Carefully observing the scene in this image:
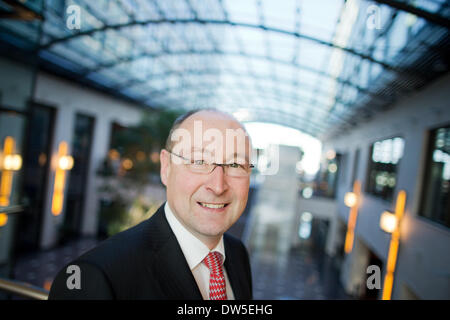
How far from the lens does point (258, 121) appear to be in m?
3.34

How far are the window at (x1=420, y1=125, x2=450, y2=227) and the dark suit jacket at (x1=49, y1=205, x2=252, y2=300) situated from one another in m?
5.61

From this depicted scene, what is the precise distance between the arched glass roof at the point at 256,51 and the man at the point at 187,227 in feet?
11.1

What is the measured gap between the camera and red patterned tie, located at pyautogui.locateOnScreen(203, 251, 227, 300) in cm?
140

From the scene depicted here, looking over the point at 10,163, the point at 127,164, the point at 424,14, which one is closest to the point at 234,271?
the point at 424,14

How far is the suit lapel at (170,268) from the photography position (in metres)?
1.20

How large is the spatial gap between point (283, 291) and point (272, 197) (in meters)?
2.72

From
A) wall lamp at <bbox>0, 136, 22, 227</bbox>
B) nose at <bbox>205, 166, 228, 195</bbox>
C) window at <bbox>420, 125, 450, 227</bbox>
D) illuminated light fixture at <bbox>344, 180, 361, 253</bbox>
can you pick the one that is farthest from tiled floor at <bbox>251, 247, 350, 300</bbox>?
wall lamp at <bbox>0, 136, 22, 227</bbox>

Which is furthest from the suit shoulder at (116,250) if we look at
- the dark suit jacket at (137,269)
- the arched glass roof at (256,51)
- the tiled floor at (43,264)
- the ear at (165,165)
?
the tiled floor at (43,264)

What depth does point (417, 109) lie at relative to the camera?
694 centimetres

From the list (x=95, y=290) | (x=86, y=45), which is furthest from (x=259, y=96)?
(x=95, y=290)

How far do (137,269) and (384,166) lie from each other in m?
10.1

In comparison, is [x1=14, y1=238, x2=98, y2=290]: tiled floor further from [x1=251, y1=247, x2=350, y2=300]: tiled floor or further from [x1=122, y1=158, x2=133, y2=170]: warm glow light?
[x1=122, y1=158, x2=133, y2=170]: warm glow light

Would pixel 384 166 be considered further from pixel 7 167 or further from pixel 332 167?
pixel 332 167

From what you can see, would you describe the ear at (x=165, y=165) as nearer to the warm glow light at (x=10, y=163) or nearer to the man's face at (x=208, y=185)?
the man's face at (x=208, y=185)
